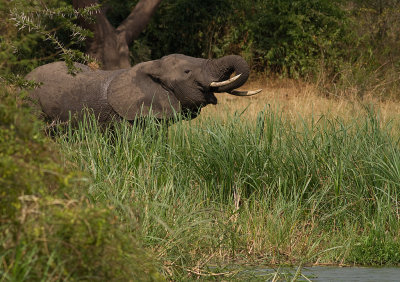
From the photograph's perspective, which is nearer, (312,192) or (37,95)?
(312,192)

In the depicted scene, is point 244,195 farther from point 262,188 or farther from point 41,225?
point 41,225

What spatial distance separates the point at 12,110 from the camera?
2953 mm

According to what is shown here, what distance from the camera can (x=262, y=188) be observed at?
6.12 meters

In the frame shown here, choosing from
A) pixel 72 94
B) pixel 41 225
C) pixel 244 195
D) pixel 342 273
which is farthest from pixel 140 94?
pixel 41 225

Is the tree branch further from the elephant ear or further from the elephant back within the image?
the elephant ear

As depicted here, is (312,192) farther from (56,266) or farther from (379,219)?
(56,266)

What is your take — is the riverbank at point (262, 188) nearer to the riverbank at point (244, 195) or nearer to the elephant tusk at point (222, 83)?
the riverbank at point (244, 195)

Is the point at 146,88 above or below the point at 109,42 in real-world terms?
above

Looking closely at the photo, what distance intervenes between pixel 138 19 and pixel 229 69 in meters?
7.47

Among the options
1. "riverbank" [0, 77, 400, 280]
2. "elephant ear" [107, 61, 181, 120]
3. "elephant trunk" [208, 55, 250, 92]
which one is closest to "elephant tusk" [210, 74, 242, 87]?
"elephant trunk" [208, 55, 250, 92]

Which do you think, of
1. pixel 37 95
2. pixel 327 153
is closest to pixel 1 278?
pixel 327 153

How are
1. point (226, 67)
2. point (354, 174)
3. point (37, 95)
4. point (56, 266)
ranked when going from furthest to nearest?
1. point (37, 95)
2. point (226, 67)
3. point (354, 174)
4. point (56, 266)

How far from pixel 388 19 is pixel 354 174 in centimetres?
1222

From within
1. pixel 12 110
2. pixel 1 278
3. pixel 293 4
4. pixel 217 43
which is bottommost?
pixel 217 43
